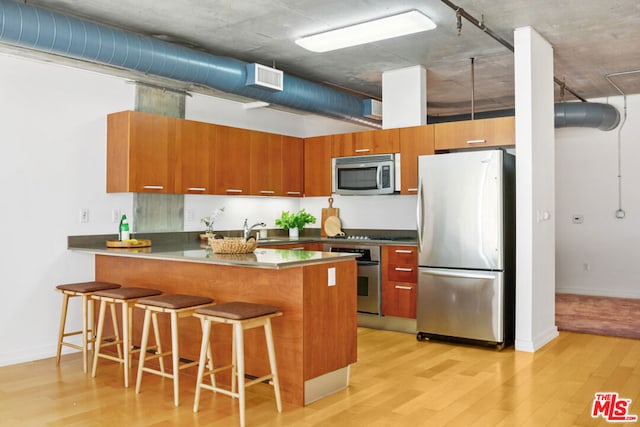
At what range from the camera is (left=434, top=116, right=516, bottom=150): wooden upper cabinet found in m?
5.17

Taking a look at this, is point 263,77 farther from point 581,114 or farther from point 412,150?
point 581,114

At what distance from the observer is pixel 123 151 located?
16.3 ft

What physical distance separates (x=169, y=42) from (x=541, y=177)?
141 inches

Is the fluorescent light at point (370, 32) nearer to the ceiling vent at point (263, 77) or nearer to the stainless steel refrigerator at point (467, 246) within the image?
the ceiling vent at point (263, 77)

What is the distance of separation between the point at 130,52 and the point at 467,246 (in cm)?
325

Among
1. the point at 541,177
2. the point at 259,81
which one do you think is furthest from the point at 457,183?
the point at 259,81

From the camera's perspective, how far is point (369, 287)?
230 inches

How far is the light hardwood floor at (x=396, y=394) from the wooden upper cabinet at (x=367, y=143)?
2229 millimetres

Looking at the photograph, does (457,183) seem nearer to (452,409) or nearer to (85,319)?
(452,409)

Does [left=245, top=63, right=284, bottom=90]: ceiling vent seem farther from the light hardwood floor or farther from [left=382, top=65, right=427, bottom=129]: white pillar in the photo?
the light hardwood floor

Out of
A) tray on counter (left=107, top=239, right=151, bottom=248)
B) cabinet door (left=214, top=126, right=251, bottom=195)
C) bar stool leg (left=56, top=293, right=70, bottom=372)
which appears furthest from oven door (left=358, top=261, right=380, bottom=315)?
bar stool leg (left=56, top=293, right=70, bottom=372)

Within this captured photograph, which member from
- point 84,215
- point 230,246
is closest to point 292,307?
point 230,246

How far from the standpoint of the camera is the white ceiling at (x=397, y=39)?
4.25 m

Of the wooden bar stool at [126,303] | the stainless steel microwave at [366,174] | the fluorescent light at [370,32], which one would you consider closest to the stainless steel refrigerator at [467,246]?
the stainless steel microwave at [366,174]
